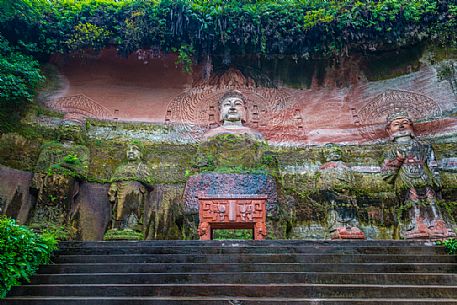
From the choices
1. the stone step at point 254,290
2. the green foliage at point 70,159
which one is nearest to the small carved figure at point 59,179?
the green foliage at point 70,159

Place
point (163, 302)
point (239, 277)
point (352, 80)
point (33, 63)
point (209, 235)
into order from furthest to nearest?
point (352, 80)
point (33, 63)
point (209, 235)
point (239, 277)
point (163, 302)

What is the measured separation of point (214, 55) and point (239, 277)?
8.64 metres

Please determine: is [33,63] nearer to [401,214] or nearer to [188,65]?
[188,65]

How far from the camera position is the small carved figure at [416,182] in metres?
8.79

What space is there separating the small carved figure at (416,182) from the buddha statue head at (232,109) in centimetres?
404

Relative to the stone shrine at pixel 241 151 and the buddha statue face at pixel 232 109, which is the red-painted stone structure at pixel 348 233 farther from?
the buddha statue face at pixel 232 109

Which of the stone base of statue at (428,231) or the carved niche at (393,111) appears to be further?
the carved niche at (393,111)

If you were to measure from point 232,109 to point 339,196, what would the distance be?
401 cm

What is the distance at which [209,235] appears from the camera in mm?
Answer: 9008

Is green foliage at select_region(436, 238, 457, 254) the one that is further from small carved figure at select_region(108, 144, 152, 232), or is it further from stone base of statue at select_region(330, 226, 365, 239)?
small carved figure at select_region(108, 144, 152, 232)

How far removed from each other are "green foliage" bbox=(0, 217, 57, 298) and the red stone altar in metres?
3.65

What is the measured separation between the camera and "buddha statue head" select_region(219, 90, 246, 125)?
11688 mm

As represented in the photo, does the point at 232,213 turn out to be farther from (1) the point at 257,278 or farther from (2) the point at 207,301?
(2) the point at 207,301

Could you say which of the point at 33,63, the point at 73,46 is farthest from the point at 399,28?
the point at 33,63
